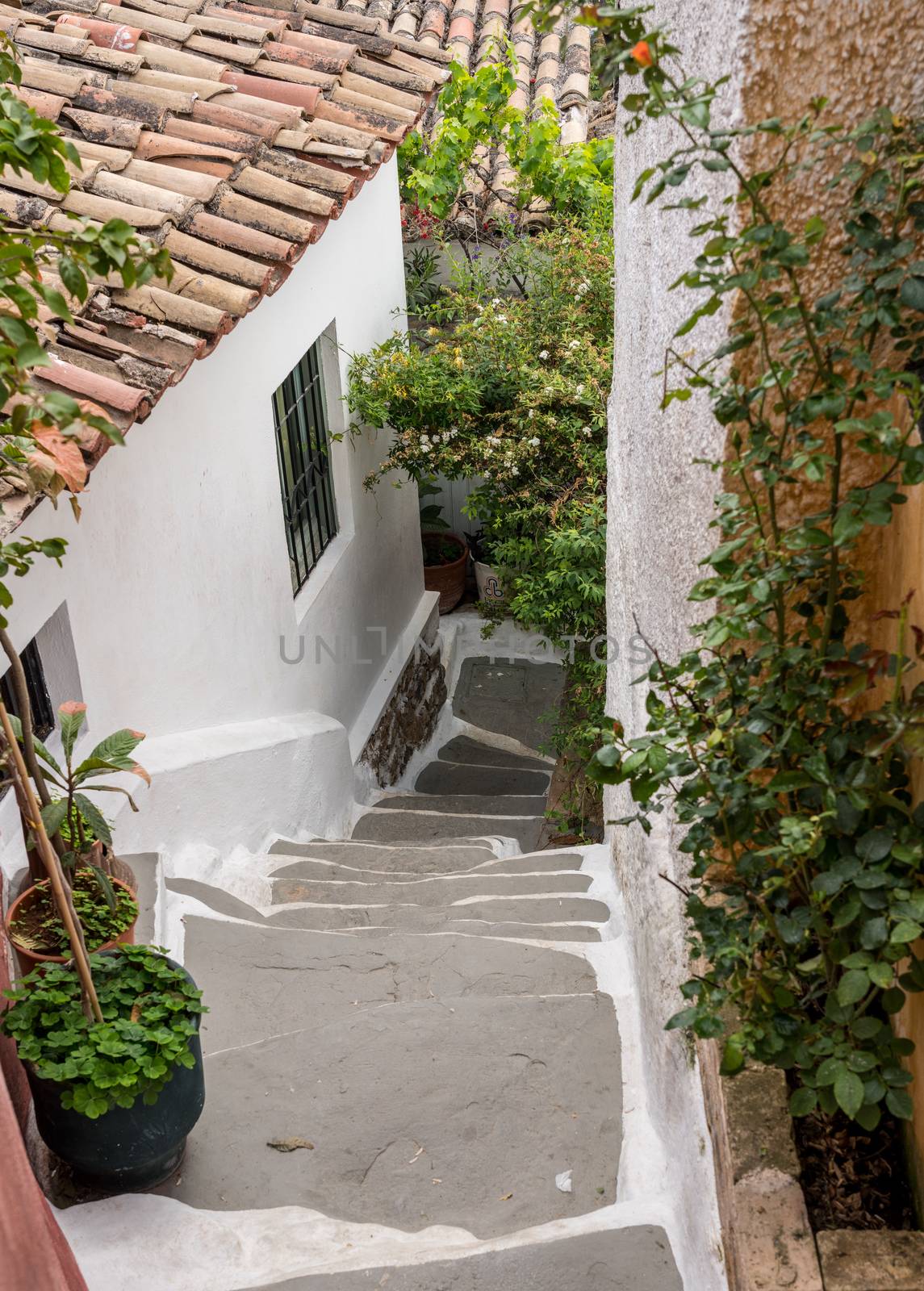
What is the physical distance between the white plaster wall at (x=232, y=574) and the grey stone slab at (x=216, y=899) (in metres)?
0.23

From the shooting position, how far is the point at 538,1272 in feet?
9.45

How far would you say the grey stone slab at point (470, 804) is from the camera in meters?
7.89

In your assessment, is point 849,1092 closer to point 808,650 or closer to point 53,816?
point 808,650

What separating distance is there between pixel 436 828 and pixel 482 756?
5.65 feet

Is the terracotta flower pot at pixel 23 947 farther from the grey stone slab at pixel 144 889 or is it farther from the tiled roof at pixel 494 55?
the tiled roof at pixel 494 55

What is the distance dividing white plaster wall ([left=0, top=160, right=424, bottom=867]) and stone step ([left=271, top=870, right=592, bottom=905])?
1.46 feet

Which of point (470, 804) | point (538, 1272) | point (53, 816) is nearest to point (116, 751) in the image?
point (53, 816)

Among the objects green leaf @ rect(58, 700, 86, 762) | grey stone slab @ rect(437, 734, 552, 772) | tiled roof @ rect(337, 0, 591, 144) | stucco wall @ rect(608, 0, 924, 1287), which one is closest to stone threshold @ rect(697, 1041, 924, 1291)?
stucco wall @ rect(608, 0, 924, 1287)

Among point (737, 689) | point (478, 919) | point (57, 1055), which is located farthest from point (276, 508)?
point (737, 689)

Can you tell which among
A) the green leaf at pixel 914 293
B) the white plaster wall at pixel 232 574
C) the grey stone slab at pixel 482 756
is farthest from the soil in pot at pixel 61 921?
the grey stone slab at pixel 482 756

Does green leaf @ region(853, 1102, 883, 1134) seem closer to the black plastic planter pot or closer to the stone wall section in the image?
the black plastic planter pot

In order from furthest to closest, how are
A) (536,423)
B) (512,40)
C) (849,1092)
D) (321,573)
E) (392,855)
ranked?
(512,40)
(321,573)
(536,423)
(392,855)
(849,1092)

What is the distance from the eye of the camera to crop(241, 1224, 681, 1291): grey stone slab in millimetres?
2861

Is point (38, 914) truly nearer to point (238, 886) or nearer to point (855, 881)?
point (238, 886)
